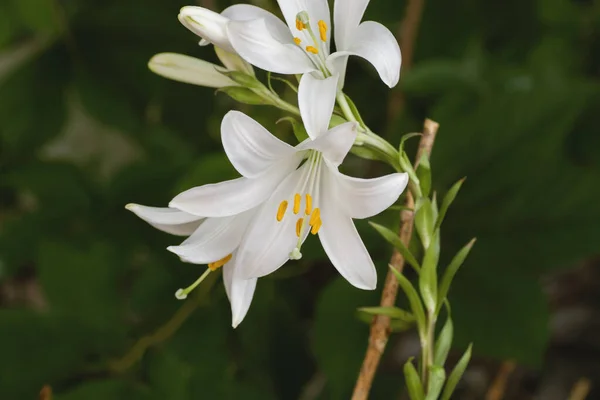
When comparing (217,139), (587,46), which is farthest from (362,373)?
(587,46)

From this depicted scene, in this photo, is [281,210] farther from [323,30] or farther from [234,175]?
[234,175]

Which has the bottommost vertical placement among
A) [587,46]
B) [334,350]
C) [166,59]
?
[334,350]

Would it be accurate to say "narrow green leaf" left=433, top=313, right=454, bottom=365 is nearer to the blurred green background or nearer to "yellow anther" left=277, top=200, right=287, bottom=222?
"yellow anther" left=277, top=200, right=287, bottom=222

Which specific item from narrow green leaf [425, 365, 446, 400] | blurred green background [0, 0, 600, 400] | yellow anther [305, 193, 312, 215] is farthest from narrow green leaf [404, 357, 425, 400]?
blurred green background [0, 0, 600, 400]

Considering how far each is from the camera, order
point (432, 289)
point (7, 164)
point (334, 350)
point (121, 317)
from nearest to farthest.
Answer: point (432, 289)
point (334, 350)
point (121, 317)
point (7, 164)

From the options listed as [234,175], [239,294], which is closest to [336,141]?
[239,294]

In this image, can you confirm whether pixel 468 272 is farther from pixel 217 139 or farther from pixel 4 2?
pixel 4 2

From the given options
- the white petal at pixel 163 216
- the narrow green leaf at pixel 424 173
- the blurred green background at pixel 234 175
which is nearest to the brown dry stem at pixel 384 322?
the narrow green leaf at pixel 424 173

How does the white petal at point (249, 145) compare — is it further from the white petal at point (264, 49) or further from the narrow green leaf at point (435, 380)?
the narrow green leaf at point (435, 380)
